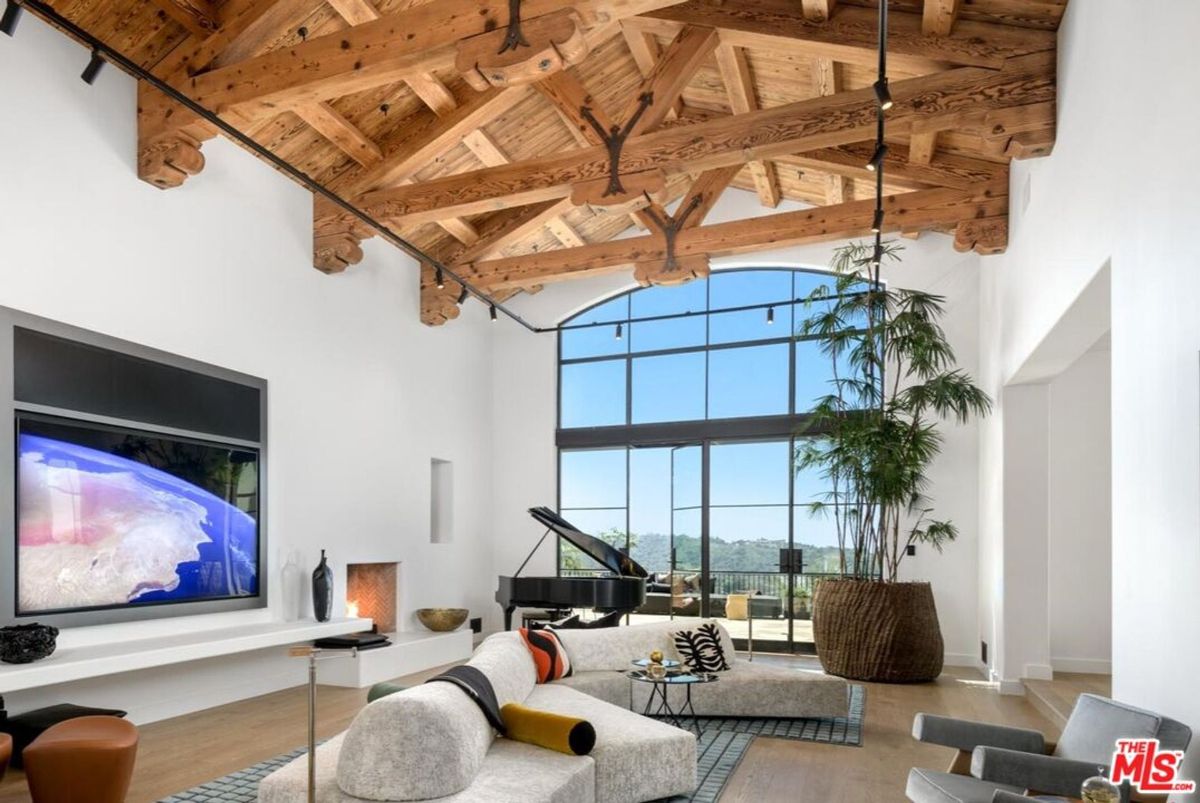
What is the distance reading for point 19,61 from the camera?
17.3 feet

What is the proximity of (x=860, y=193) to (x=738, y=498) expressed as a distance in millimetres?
3745

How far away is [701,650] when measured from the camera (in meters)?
6.52

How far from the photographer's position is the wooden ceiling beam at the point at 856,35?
5.85 m

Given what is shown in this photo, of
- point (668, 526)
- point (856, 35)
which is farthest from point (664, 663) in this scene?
point (668, 526)

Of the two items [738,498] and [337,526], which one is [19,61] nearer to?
[337,526]

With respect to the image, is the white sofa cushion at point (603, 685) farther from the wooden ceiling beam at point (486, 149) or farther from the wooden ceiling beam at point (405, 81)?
the wooden ceiling beam at point (486, 149)

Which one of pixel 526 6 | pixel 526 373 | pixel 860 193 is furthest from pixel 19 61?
pixel 860 193

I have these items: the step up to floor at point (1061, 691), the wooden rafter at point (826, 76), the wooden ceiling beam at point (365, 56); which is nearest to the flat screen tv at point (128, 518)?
the wooden ceiling beam at point (365, 56)

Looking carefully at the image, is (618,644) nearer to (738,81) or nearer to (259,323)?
(259,323)

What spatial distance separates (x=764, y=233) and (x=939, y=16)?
9.84 ft

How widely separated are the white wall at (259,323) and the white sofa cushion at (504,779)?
2.86 meters

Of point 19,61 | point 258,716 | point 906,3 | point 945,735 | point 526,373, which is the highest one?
point 906,3

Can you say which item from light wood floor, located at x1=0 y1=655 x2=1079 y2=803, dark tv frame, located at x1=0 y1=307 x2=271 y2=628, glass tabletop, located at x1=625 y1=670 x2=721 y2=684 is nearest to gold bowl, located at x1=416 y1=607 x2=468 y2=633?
light wood floor, located at x1=0 y1=655 x2=1079 y2=803

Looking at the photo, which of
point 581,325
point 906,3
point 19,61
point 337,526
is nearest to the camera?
point 19,61
